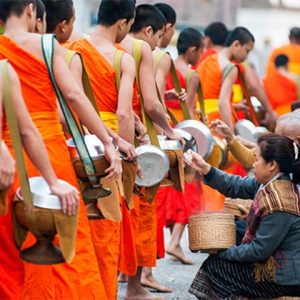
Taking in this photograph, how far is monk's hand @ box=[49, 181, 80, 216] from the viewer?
5.00 m

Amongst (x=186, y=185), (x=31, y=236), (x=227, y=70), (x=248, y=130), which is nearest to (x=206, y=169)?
(x=31, y=236)

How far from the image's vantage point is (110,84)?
6.64 meters

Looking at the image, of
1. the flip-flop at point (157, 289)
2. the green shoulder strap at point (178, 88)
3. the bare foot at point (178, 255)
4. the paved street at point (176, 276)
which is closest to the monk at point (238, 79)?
the paved street at point (176, 276)

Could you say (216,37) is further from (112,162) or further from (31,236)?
(31,236)

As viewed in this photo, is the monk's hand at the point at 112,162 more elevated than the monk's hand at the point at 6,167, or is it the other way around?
the monk's hand at the point at 6,167

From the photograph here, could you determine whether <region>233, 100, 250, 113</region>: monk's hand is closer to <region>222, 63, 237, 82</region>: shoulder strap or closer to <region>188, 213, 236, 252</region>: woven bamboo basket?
<region>222, 63, 237, 82</region>: shoulder strap

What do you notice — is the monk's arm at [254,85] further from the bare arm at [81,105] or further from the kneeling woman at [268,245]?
the bare arm at [81,105]

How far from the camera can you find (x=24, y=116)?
507 centimetres

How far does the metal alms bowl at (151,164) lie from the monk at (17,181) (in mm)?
1403

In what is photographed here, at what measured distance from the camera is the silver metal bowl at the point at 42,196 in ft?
16.4

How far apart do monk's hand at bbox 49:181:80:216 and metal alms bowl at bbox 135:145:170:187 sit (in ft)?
5.07

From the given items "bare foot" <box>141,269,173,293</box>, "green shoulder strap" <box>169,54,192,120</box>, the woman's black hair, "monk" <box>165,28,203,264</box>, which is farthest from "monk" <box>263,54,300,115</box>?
the woman's black hair

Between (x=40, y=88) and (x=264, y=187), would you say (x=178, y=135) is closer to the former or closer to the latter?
(x=264, y=187)

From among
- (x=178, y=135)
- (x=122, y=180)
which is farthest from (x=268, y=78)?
(x=122, y=180)
